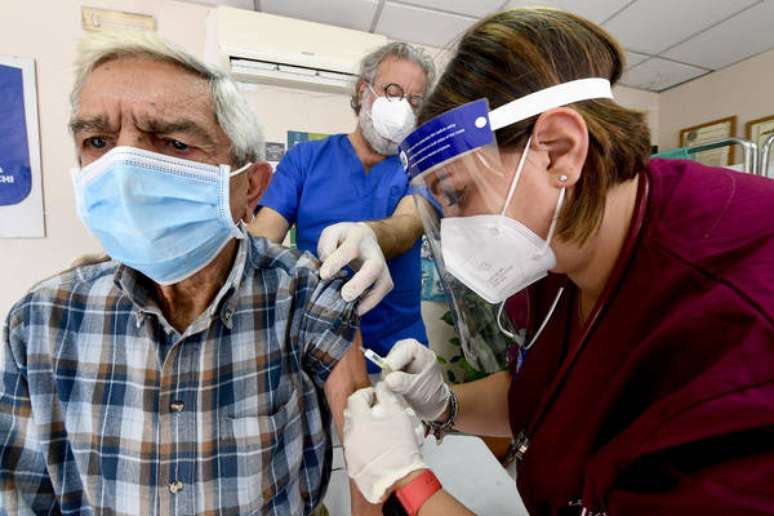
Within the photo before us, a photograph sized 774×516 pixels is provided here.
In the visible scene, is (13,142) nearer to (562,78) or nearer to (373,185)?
(373,185)

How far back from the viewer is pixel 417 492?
81 centimetres

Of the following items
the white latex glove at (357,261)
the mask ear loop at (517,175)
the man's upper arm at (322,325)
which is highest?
the mask ear loop at (517,175)

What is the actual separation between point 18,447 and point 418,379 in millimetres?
889

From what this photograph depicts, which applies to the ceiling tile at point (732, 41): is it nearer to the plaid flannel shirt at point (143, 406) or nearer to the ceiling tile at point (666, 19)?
the ceiling tile at point (666, 19)

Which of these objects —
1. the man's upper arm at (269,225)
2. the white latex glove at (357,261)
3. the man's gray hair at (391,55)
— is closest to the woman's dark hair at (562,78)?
the white latex glove at (357,261)

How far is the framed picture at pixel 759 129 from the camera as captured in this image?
2971 mm

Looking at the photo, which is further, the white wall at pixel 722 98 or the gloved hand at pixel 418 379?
the white wall at pixel 722 98

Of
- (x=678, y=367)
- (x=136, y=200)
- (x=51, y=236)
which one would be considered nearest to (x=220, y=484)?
(x=136, y=200)

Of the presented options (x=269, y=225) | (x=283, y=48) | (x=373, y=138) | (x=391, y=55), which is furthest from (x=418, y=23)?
(x=269, y=225)

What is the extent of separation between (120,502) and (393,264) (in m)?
1.04

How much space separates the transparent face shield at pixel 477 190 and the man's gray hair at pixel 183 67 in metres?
0.39

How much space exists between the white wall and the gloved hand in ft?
12.1

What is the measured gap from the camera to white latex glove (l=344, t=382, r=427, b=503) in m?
0.85

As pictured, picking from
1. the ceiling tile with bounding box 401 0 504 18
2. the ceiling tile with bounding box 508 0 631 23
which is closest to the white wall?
the ceiling tile with bounding box 508 0 631 23
